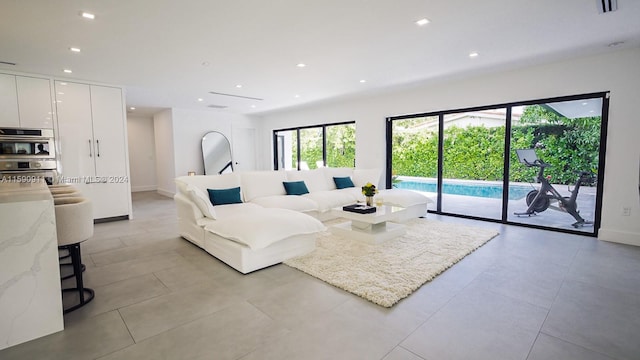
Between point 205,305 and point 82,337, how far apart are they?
2.63 feet

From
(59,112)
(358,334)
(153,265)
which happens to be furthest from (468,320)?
(59,112)

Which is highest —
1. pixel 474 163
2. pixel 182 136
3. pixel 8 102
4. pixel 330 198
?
pixel 8 102

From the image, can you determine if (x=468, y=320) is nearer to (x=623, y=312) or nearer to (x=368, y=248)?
(x=623, y=312)

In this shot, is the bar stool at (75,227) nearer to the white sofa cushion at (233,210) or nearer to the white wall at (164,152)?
the white sofa cushion at (233,210)

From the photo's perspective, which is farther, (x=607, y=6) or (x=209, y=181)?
(x=209, y=181)

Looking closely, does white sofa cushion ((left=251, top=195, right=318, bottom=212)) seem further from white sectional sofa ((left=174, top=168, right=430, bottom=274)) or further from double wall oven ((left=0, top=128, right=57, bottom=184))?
double wall oven ((left=0, top=128, right=57, bottom=184))

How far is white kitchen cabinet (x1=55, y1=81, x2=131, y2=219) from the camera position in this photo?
5.14 m

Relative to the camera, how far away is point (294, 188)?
552 centimetres

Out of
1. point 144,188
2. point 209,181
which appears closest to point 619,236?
point 209,181

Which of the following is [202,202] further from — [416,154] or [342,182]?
[416,154]

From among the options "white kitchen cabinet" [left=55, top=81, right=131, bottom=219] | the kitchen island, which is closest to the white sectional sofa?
the kitchen island

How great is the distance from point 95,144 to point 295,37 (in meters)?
4.47

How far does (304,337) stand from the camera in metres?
2.01

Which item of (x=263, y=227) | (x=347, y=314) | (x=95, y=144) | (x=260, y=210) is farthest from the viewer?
(x=95, y=144)
